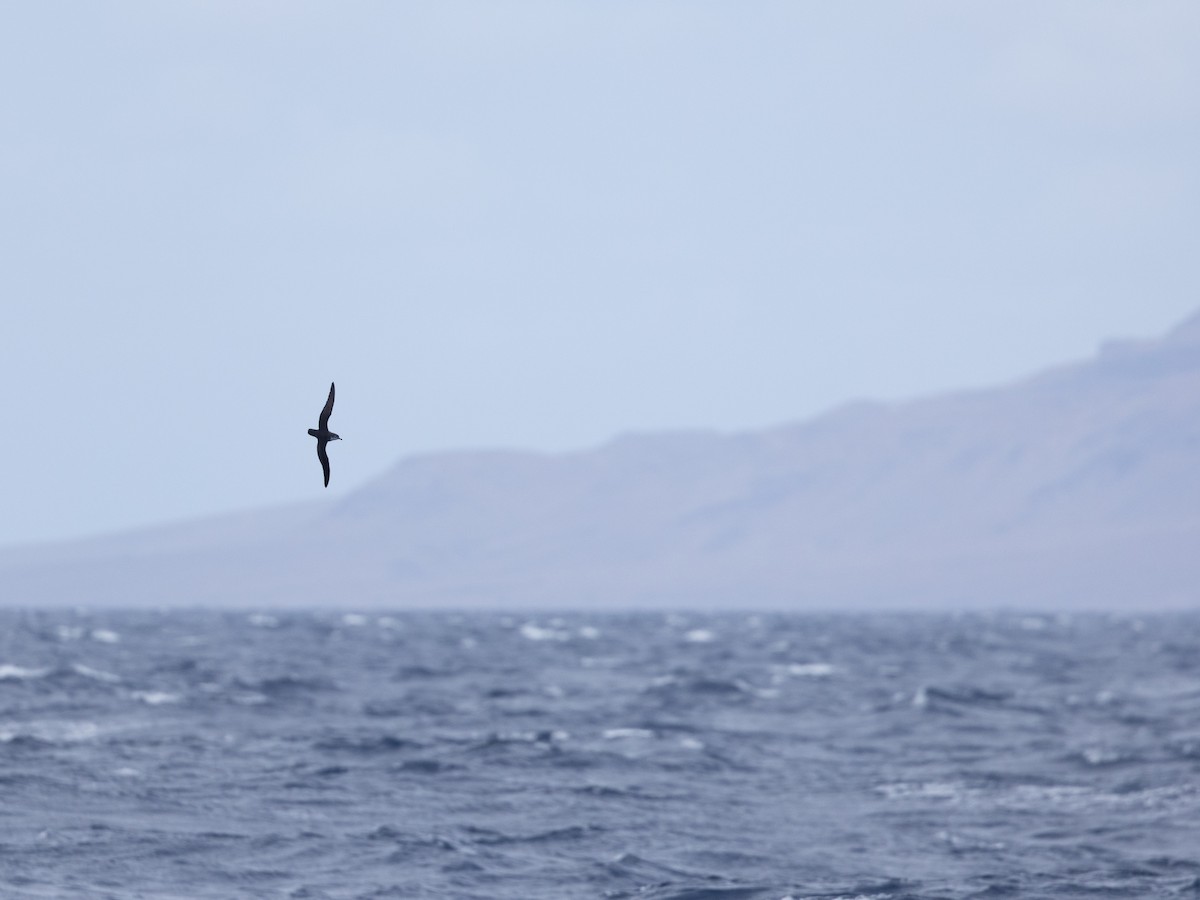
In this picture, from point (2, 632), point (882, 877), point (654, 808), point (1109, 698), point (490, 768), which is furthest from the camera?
point (2, 632)

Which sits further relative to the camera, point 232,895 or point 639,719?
point 639,719

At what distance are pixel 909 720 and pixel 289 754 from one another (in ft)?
58.9

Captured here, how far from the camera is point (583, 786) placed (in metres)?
35.9

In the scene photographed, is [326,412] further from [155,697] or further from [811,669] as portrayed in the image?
[811,669]

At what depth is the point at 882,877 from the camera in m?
27.8

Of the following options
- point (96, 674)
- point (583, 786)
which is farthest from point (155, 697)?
point (583, 786)

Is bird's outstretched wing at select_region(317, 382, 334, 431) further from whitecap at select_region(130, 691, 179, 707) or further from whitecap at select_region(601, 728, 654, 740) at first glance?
whitecap at select_region(130, 691, 179, 707)

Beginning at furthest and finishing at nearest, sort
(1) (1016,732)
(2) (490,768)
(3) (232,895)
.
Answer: (1) (1016,732)
(2) (490,768)
(3) (232,895)

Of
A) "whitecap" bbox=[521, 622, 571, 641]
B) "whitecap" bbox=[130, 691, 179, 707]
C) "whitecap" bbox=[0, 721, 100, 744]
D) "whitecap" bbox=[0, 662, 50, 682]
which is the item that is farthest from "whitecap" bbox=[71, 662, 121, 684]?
"whitecap" bbox=[521, 622, 571, 641]

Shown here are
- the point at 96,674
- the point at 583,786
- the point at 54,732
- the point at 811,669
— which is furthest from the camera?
the point at 811,669

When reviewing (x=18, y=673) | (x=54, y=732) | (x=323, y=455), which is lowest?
(x=54, y=732)

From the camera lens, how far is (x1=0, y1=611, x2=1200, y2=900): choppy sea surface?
2734cm

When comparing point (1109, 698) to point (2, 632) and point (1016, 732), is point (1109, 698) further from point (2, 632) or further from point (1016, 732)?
point (2, 632)

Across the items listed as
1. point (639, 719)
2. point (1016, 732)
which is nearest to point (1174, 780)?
point (1016, 732)
